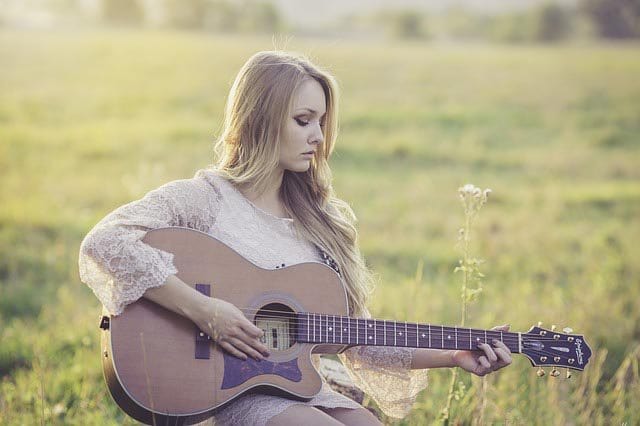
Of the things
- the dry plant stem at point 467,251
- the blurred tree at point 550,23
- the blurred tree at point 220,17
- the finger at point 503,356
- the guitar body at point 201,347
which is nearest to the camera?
the guitar body at point 201,347

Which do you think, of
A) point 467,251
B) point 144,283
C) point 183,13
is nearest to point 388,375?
point 467,251

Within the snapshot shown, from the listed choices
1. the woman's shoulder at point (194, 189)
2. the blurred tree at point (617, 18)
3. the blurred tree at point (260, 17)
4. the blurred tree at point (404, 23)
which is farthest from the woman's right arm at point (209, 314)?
the blurred tree at point (404, 23)

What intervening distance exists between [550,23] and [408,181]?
2379 centimetres

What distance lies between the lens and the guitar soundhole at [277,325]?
3.21 meters

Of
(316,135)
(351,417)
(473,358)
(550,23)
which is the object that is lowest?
(351,417)

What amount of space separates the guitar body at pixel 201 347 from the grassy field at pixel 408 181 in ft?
2.05

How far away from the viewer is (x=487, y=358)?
3.38 meters

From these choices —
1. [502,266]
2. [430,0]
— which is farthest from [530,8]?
[502,266]

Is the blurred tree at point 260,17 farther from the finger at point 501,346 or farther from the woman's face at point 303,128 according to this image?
the finger at point 501,346

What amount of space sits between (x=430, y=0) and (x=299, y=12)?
6329 mm

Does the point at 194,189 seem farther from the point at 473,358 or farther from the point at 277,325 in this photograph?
the point at 473,358

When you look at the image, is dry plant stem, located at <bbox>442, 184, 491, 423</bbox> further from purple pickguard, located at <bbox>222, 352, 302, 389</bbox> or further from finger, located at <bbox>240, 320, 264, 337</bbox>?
finger, located at <bbox>240, 320, 264, 337</bbox>

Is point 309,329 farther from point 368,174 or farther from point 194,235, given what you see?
point 368,174

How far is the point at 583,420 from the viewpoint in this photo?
4230 millimetres
